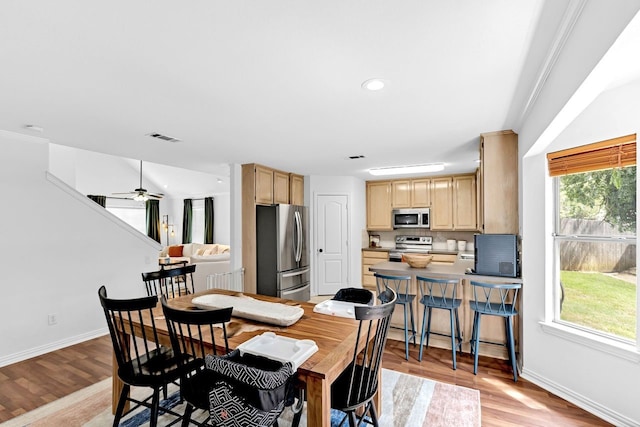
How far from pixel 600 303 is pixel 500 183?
1307 mm

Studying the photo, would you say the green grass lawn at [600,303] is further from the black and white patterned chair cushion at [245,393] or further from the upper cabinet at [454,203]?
the upper cabinet at [454,203]

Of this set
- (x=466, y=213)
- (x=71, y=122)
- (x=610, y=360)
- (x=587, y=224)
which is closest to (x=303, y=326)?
(x=610, y=360)

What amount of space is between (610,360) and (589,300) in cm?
45

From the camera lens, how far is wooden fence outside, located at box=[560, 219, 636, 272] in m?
2.21

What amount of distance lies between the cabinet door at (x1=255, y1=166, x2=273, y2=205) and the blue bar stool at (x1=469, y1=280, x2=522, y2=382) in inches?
125

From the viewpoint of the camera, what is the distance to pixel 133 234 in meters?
4.39

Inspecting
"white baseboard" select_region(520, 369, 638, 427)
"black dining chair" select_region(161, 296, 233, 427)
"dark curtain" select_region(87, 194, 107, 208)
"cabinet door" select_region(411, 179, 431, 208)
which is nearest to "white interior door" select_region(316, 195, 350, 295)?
"cabinet door" select_region(411, 179, 431, 208)

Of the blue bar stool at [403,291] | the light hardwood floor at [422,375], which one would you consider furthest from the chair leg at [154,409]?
the blue bar stool at [403,291]

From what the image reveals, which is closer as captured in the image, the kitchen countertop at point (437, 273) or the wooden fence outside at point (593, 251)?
the wooden fence outside at point (593, 251)

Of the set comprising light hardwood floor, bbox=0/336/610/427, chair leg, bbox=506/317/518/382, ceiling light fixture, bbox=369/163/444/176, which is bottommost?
light hardwood floor, bbox=0/336/610/427

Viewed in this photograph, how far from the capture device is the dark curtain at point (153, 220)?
10.4 meters

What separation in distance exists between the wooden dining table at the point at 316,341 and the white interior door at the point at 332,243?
3.55 meters

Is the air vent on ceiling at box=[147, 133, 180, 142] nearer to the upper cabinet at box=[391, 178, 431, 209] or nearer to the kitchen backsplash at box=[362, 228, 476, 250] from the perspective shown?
the kitchen backsplash at box=[362, 228, 476, 250]

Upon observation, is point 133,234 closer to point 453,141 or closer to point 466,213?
point 453,141
